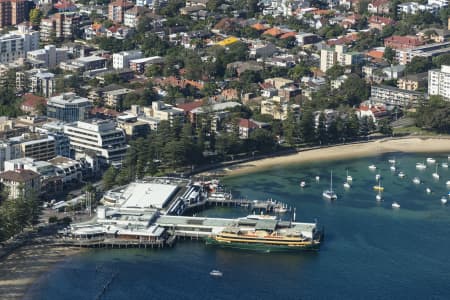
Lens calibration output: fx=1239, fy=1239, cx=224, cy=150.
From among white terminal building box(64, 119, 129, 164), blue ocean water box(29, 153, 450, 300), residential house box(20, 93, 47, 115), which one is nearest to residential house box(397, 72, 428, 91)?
blue ocean water box(29, 153, 450, 300)

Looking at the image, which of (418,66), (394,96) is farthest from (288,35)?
(394,96)

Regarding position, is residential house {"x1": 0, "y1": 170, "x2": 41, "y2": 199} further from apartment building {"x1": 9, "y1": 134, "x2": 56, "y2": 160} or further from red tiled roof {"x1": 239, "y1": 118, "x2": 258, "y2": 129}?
red tiled roof {"x1": 239, "y1": 118, "x2": 258, "y2": 129}

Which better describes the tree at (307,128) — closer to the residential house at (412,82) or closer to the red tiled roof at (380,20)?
the residential house at (412,82)

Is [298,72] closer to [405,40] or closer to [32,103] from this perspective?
[405,40]

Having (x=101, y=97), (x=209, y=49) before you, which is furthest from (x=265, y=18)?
(x=101, y=97)

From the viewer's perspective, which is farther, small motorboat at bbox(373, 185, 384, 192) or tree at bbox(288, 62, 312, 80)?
tree at bbox(288, 62, 312, 80)

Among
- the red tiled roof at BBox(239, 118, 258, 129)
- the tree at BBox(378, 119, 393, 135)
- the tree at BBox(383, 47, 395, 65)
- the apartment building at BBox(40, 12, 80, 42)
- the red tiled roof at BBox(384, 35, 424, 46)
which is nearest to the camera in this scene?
the red tiled roof at BBox(239, 118, 258, 129)

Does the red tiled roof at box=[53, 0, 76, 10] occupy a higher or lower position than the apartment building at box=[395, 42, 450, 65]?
higher

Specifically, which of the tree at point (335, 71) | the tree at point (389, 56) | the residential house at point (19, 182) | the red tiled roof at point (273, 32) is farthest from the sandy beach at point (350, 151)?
the red tiled roof at point (273, 32)
